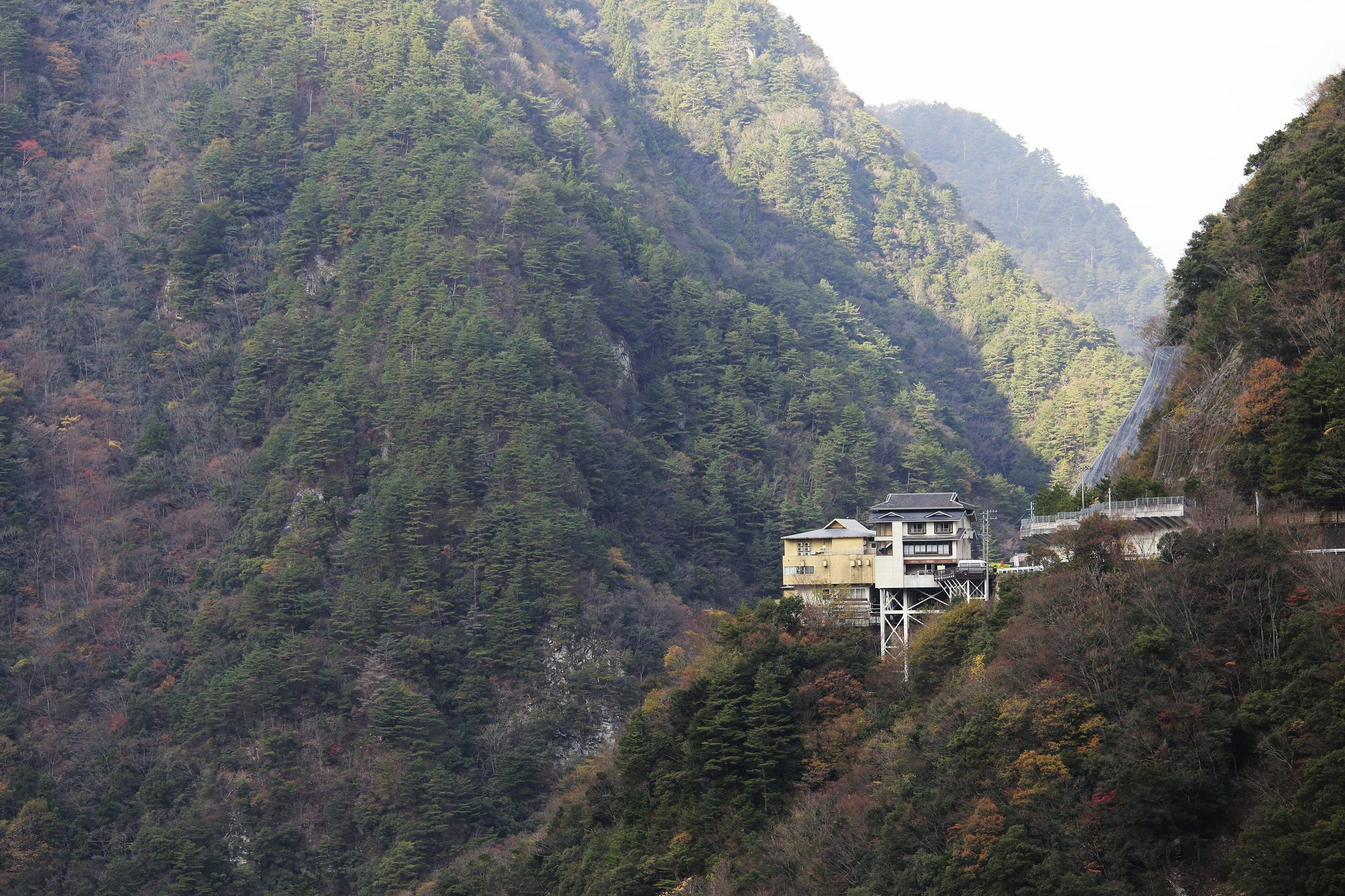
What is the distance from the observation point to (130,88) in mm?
101750

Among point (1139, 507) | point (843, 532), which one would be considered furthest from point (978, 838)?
point (843, 532)

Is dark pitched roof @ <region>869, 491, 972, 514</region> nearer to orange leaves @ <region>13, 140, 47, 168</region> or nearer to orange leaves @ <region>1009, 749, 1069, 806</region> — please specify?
orange leaves @ <region>1009, 749, 1069, 806</region>

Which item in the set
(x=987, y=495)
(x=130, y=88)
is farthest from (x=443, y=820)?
(x=130, y=88)

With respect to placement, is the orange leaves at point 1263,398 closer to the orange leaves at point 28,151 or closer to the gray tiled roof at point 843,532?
the gray tiled roof at point 843,532

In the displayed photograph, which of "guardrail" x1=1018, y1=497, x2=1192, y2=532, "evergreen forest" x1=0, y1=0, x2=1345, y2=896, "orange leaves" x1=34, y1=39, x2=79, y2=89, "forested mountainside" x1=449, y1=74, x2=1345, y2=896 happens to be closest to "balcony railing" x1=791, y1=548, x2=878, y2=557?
"forested mountainside" x1=449, y1=74, x2=1345, y2=896

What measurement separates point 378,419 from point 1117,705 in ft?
157

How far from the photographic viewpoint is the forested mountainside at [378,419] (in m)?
68.3

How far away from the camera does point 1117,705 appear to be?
37906 millimetres

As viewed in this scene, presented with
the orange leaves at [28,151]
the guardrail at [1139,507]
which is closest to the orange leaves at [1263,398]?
the guardrail at [1139,507]

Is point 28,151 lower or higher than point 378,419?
higher

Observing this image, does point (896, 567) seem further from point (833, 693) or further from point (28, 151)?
point (28, 151)

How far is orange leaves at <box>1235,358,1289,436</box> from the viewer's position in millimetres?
39969

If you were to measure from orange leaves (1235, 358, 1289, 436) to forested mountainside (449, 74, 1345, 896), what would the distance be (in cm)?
7

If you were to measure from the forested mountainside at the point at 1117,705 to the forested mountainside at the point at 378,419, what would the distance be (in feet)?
9.80
